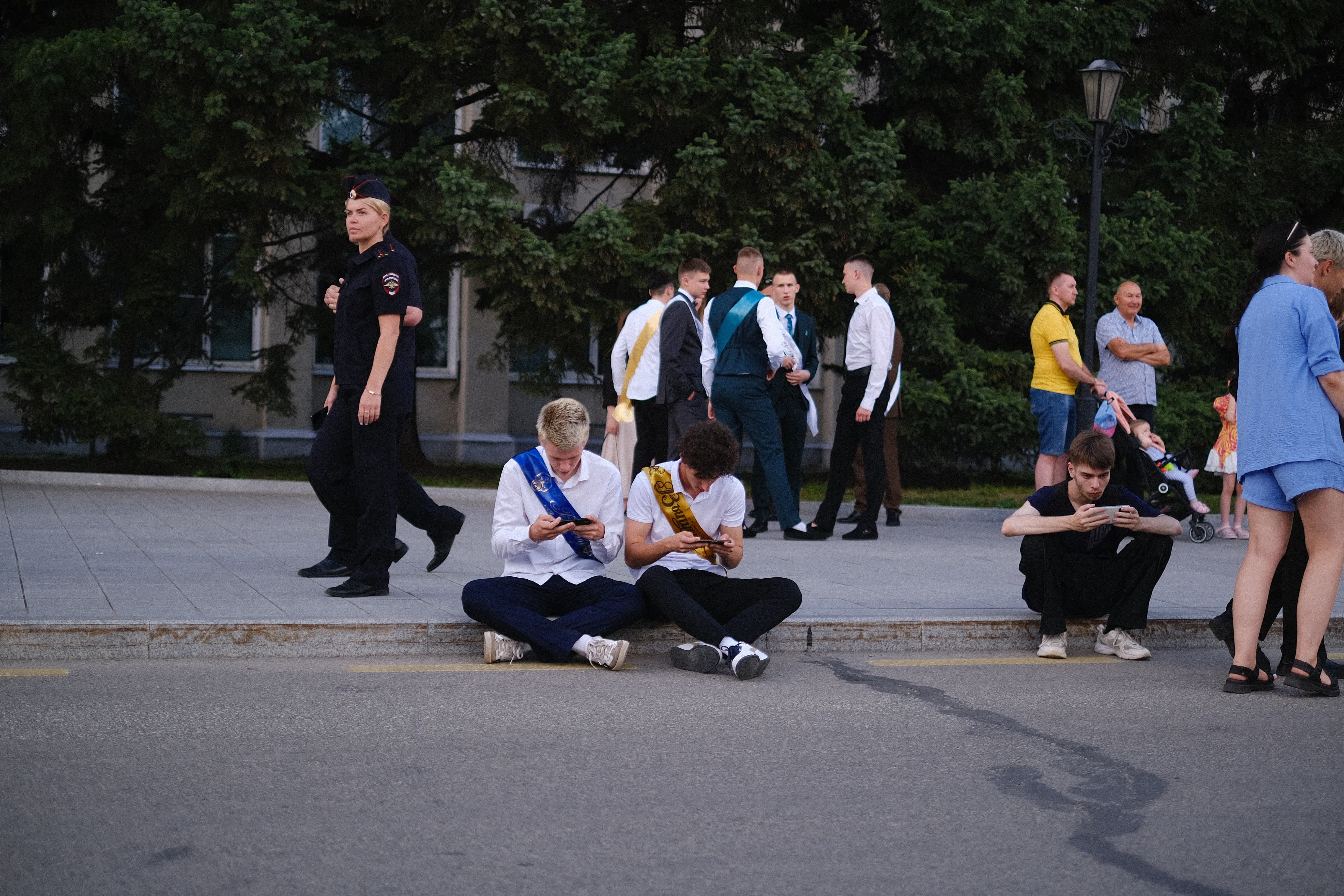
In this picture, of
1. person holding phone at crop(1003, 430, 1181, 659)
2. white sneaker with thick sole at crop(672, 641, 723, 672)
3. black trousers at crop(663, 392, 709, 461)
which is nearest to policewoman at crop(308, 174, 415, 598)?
white sneaker with thick sole at crop(672, 641, 723, 672)

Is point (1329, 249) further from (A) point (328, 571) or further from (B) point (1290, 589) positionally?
(A) point (328, 571)

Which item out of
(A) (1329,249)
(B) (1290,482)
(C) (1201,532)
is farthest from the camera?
(C) (1201,532)

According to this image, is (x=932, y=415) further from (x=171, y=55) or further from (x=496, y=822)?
(x=496, y=822)

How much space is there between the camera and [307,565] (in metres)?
9.27

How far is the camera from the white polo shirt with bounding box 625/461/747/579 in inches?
268

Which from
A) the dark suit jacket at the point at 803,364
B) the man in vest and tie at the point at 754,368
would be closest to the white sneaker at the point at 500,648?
the man in vest and tie at the point at 754,368

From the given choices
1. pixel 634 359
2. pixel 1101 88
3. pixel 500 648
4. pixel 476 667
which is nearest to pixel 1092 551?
pixel 500 648

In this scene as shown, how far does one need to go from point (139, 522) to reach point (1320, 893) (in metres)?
10.1

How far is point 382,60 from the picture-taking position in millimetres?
17859

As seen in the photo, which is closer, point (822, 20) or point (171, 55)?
point (171, 55)

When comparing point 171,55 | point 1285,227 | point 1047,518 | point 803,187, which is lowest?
point 1047,518

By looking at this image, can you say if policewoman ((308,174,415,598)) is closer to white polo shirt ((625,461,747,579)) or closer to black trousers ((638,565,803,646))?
white polo shirt ((625,461,747,579))

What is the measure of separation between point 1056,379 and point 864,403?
1772 millimetres

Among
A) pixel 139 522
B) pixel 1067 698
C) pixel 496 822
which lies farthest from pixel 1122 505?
pixel 139 522
